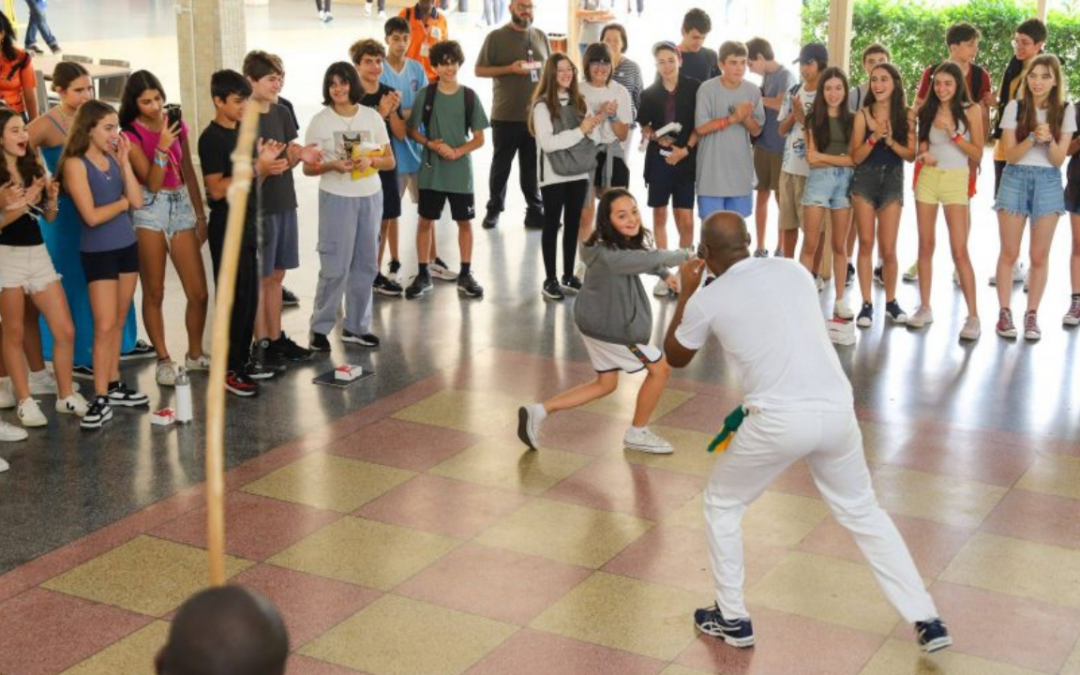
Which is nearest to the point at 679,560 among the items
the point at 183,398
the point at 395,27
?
the point at 183,398

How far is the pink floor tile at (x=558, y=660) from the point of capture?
18.5 ft

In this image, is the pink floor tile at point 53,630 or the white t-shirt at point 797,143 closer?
the pink floor tile at point 53,630

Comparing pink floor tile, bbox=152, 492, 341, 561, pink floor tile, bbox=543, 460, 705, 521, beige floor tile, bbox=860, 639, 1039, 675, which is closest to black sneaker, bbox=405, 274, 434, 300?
pink floor tile, bbox=543, 460, 705, 521

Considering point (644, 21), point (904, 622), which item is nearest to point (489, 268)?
point (904, 622)

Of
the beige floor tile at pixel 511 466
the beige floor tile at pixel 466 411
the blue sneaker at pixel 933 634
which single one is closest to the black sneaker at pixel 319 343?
the beige floor tile at pixel 466 411

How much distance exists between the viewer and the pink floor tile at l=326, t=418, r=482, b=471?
7879 millimetres

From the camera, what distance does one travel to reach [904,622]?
6035 millimetres

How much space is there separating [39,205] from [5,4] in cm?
1313

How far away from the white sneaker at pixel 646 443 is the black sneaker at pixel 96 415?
2.91 metres

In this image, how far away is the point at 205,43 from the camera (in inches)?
422

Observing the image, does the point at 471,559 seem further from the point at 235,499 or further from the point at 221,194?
the point at 221,194

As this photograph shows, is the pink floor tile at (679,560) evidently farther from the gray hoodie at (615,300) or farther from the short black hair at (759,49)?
the short black hair at (759,49)

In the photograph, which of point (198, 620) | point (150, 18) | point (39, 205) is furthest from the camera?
point (150, 18)

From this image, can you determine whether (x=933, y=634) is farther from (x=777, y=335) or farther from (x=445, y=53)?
(x=445, y=53)
